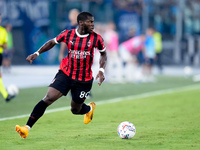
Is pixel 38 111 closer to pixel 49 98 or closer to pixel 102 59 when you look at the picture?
pixel 49 98

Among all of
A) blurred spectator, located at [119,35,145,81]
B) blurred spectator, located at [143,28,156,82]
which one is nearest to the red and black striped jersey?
blurred spectator, located at [119,35,145,81]

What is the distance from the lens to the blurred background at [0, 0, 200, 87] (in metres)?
30.4

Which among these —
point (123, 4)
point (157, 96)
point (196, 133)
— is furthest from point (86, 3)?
point (196, 133)

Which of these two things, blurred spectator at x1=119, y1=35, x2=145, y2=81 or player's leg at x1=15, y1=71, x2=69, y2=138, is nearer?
player's leg at x1=15, y1=71, x2=69, y2=138

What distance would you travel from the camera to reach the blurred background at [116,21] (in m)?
30.4

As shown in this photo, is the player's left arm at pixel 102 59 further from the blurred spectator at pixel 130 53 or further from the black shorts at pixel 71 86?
the blurred spectator at pixel 130 53

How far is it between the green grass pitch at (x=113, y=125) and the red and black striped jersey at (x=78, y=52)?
98 centimetres

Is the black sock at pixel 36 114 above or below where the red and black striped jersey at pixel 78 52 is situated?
below

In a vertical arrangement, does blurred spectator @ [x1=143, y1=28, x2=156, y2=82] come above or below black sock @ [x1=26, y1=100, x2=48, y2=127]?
below

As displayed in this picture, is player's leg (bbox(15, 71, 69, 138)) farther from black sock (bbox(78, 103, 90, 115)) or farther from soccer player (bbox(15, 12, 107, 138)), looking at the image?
black sock (bbox(78, 103, 90, 115))

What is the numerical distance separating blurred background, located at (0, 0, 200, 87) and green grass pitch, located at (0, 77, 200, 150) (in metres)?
14.9

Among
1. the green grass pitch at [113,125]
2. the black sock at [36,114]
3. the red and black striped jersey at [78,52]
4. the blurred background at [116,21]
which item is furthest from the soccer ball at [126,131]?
the blurred background at [116,21]

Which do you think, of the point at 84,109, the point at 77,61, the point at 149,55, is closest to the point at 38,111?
the point at 77,61

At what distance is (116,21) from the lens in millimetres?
31312
